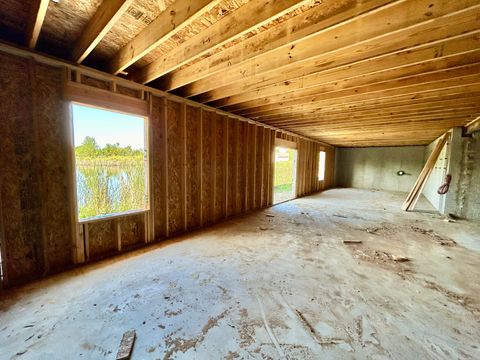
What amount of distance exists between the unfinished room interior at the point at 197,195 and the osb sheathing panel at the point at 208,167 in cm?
4

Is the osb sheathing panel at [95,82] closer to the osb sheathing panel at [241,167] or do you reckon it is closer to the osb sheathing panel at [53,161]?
the osb sheathing panel at [53,161]

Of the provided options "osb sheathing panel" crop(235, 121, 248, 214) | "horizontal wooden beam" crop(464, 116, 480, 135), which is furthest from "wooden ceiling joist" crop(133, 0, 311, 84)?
"horizontal wooden beam" crop(464, 116, 480, 135)

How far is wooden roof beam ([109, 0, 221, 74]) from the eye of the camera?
1574 mm

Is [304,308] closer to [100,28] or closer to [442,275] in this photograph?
[442,275]

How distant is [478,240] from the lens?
3.60m

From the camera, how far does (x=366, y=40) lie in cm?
184

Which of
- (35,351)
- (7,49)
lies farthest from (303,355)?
(7,49)

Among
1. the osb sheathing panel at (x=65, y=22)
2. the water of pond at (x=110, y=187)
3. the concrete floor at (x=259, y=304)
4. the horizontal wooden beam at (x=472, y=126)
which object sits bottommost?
the concrete floor at (x=259, y=304)

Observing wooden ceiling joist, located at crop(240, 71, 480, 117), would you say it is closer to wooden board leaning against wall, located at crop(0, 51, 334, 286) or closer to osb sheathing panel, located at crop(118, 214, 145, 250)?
wooden board leaning against wall, located at crop(0, 51, 334, 286)

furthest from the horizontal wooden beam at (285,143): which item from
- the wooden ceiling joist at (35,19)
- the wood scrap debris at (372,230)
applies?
the wooden ceiling joist at (35,19)

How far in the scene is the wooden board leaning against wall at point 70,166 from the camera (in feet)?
7.03

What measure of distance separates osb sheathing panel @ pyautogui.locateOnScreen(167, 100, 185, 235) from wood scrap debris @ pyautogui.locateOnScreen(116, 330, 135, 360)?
2162 mm

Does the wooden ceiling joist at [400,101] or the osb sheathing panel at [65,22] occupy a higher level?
the osb sheathing panel at [65,22]

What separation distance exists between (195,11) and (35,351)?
277 centimetres
